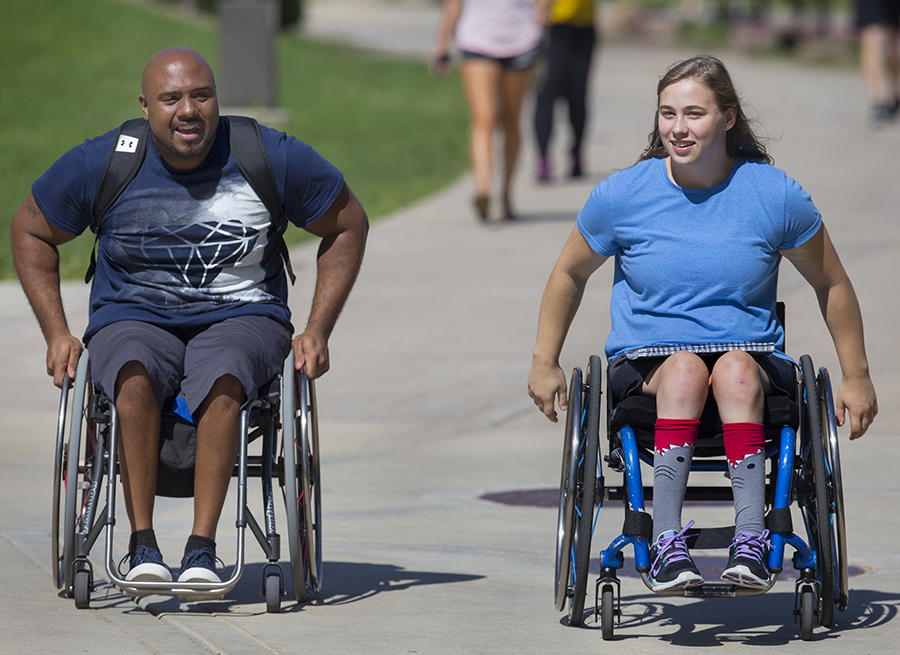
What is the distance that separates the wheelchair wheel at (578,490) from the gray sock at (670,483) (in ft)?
0.56

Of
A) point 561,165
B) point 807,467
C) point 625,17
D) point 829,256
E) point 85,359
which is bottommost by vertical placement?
point 807,467

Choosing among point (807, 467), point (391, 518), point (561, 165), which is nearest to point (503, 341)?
point (391, 518)

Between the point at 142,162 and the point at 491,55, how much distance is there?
6431 millimetres

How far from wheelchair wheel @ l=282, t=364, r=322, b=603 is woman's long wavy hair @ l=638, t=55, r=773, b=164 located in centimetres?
118

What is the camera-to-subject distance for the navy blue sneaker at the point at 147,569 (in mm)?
4027

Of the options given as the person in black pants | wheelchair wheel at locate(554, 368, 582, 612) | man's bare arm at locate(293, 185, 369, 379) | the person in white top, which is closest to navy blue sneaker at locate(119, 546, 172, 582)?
man's bare arm at locate(293, 185, 369, 379)

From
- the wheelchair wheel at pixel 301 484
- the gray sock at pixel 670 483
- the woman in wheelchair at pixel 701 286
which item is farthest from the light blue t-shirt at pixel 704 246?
the wheelchair wheel at pixel 301 484

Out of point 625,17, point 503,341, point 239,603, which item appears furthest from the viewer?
point 625,17

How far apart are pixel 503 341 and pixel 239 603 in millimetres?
4201

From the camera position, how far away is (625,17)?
1633 inches

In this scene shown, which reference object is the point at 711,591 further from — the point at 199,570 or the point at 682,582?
the point at 199,570

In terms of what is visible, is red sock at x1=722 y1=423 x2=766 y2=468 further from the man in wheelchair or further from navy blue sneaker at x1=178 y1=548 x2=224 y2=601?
navy blue sneaker at x1=178 y1=548 x2=224 y2=601

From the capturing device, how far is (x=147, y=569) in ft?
13.2

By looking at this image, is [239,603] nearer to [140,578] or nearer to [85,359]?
[140,578]
